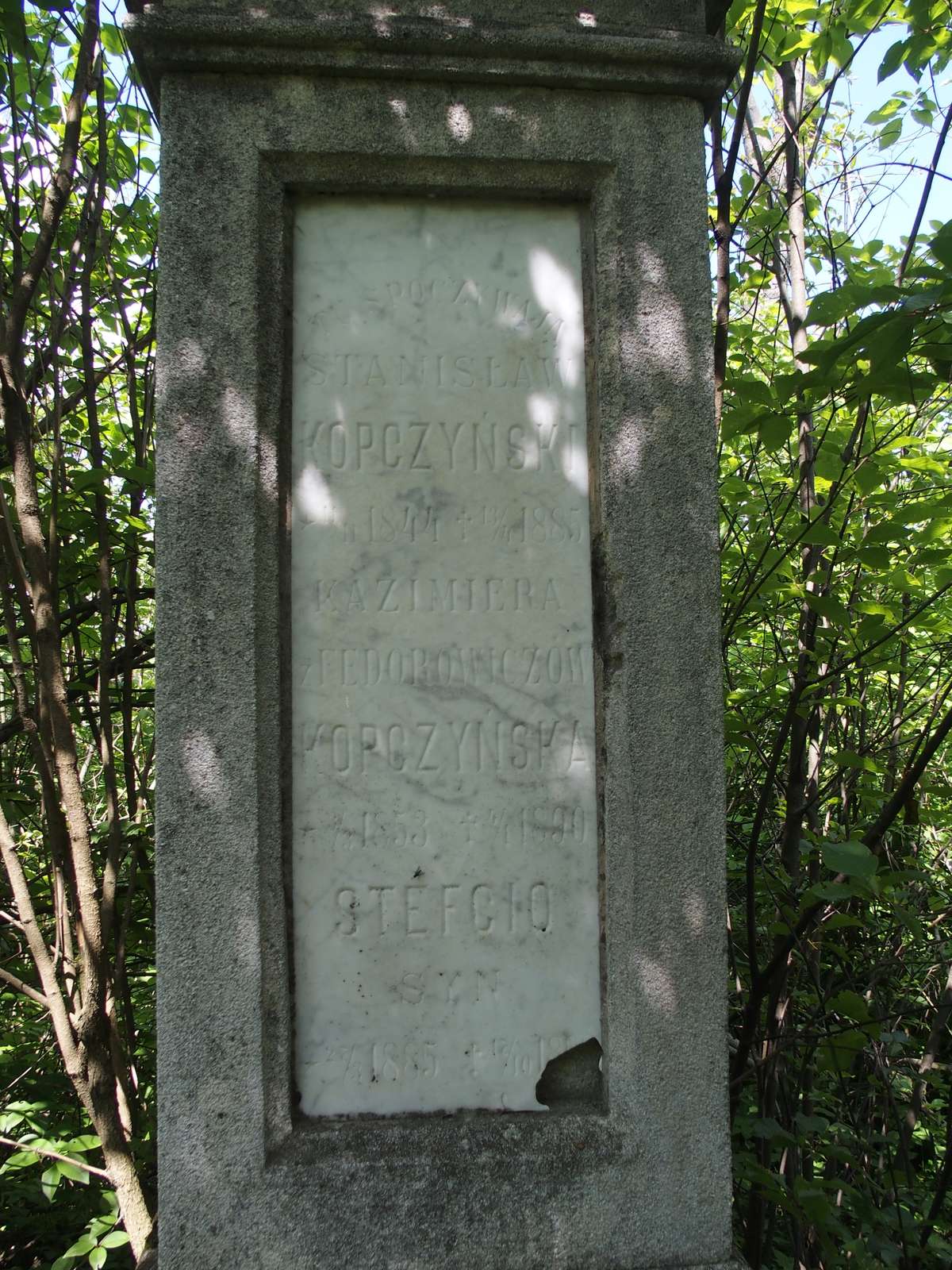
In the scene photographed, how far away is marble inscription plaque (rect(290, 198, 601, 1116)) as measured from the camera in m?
1.92

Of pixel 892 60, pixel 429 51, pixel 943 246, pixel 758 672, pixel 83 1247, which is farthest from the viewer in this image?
pixel 758 672

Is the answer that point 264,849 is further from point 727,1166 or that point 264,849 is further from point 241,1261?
point 727,1166

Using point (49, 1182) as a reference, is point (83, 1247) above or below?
below

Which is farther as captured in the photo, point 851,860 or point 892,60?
point 892,60

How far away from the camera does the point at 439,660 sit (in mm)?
1963

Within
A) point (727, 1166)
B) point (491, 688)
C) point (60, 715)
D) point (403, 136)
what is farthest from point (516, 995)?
point (403, 136)

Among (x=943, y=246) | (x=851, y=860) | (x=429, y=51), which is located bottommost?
(x=851, y=860)

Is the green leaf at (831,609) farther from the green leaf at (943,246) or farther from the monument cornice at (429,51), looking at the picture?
the monument cornice at (429,51)

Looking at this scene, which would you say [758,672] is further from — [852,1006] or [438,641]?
[438,641]

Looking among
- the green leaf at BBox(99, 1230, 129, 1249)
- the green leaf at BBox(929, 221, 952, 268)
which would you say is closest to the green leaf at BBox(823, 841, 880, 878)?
the green leaf at BBox(929, 221, 952, 268)

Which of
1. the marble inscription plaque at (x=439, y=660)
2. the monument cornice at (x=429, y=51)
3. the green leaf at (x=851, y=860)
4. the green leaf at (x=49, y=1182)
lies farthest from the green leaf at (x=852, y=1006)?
the monument cornice at (x=429, y=51)

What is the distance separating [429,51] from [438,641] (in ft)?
4.08

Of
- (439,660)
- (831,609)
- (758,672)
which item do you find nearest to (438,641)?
(439,660)

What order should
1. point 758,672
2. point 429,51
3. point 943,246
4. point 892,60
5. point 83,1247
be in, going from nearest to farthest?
1. point 943,246
2. point 429,51
3. point 83,1247
4. point 892,60
5. point 758,672
